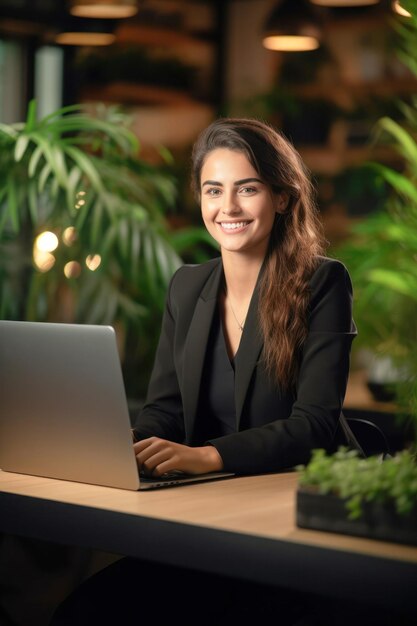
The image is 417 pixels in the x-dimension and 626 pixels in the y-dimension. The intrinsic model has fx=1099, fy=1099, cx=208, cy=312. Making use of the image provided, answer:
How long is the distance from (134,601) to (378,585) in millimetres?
605

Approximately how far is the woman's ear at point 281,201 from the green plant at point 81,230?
4.51ft

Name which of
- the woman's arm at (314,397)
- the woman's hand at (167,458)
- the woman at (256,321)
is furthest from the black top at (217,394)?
the woman's hand at (167,458)

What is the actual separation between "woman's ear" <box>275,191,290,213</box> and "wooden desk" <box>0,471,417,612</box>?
67 centimetres

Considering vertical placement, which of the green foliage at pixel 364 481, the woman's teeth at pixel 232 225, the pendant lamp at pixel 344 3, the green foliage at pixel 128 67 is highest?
the pendant lamp at pixel 344 3

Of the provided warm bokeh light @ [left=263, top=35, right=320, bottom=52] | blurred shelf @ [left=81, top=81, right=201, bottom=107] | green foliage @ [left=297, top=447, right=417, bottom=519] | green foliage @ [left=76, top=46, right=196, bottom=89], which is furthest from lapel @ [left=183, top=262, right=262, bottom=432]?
blurred shelf @ [left=81, top=81, right=201, bottom=107]

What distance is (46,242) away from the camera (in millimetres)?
3869

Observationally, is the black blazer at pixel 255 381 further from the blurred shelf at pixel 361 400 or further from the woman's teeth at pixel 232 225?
the blurred shelf at pixel 361 400

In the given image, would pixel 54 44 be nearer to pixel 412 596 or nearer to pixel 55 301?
pixel 55 301

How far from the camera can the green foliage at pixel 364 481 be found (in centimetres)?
141

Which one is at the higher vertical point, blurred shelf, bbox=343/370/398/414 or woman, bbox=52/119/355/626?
woman, bbox=52/119/355/626

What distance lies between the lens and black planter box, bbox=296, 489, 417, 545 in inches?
55.6

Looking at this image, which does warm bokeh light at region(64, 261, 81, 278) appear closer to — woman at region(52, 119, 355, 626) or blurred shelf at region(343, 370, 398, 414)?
blurred shelf at region(343, 370, 398, 414)

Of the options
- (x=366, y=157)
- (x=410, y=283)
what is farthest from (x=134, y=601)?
(x=366, y=157)

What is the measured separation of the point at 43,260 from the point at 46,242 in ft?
0.31
